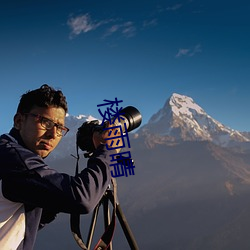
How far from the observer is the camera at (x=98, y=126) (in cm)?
202

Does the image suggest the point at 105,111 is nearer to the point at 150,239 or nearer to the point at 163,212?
the point at 150,239

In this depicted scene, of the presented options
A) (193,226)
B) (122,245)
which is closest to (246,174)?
(193,226)

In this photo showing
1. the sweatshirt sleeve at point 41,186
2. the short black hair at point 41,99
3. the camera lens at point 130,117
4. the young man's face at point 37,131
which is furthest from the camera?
the camera lens at point 130,117

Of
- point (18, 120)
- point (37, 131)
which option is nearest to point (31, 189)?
point (37, 131)

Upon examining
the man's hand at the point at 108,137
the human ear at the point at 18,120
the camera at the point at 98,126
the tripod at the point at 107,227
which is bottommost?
the tripod at the point at 107,227

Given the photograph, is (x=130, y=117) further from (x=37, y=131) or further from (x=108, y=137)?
(x=37, y=131)

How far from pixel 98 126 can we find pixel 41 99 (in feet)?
1.33

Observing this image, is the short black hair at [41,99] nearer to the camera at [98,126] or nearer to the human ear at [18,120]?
the human ear at [18,120]

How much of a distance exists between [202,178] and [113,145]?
139412mm

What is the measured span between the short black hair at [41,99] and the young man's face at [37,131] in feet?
0.11

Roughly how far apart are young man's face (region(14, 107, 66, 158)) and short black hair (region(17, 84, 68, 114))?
0.03 m

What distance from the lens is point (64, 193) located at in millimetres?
1414

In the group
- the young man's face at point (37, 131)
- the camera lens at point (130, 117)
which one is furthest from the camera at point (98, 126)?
the young man's face at point (37, 131)

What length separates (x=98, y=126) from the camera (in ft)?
6.47
